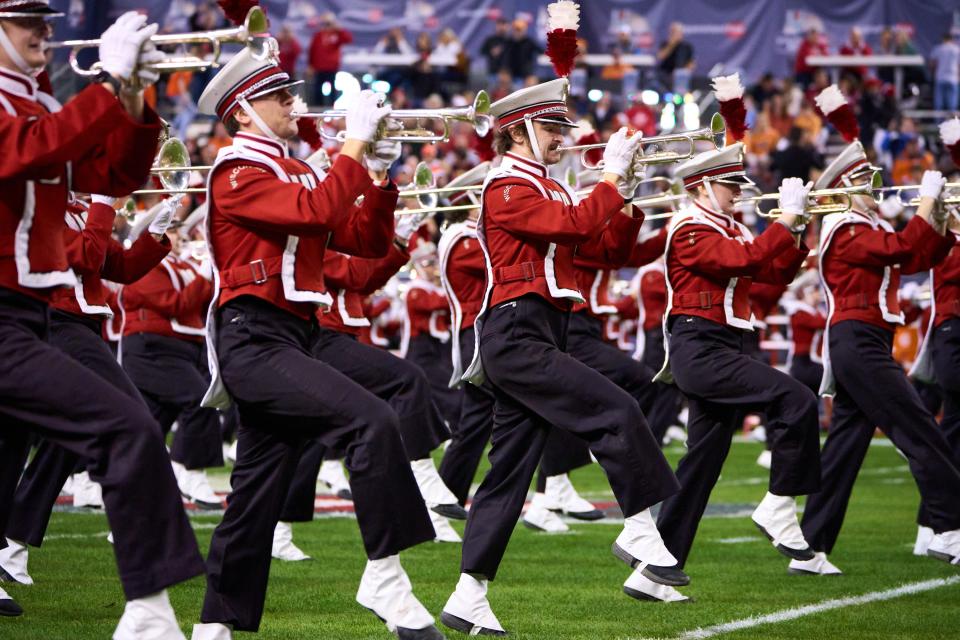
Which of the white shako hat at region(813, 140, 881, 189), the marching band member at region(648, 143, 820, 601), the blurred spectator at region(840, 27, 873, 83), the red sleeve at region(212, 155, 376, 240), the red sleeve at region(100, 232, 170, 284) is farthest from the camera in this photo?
the blurred spectator at region(840, 27, 873, 83)

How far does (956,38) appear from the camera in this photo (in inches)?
931

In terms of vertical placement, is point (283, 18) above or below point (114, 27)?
below

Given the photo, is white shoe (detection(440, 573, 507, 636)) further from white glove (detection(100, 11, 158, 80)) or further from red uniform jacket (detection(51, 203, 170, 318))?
white glove (detection(100, 11, 158, 80))

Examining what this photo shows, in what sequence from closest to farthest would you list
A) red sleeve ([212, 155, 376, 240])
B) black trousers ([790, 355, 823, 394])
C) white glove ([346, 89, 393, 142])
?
red sleeve ([212, 155, 376, 240]) → white glove ([346, 89, 393, 142]) → black trousers ([790, 355, 823, 394])

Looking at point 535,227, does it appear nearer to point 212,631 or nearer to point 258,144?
point 258,144

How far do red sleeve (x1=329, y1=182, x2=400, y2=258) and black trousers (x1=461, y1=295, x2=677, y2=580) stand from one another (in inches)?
30.0

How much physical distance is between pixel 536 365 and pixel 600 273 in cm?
517

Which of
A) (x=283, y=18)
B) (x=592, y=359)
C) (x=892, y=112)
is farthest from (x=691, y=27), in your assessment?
(x=592, y=359)

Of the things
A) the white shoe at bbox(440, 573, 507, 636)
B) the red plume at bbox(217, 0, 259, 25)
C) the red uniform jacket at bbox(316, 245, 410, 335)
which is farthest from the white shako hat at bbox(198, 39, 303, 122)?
the red uniform jacket at bbox(316, 245, 410, 335)

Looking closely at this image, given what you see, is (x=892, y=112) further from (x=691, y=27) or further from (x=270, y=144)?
(x=270, y=144)

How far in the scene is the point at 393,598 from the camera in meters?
5.06

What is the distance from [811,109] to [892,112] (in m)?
1.22

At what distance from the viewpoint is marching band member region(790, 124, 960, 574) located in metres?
7.96

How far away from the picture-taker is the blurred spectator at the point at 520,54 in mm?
23188
